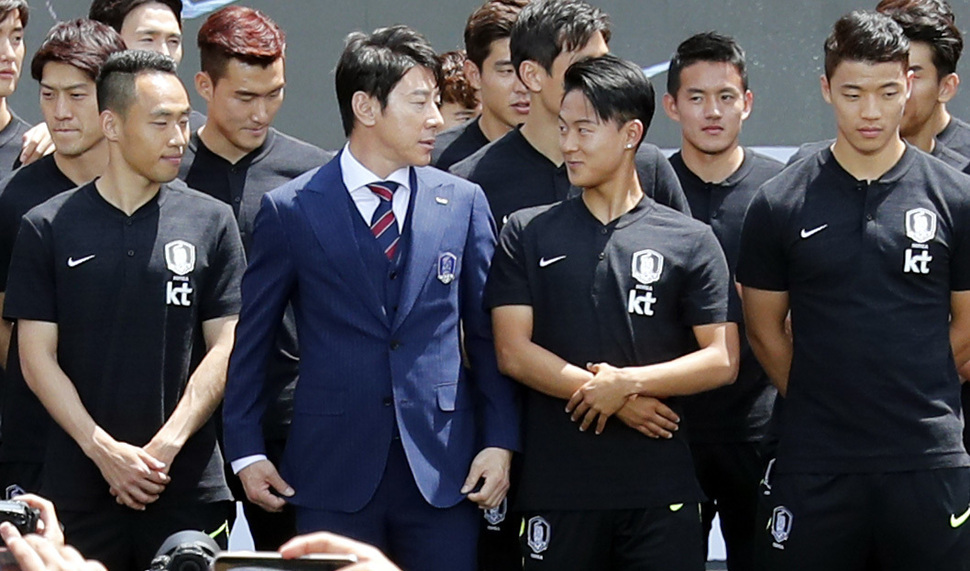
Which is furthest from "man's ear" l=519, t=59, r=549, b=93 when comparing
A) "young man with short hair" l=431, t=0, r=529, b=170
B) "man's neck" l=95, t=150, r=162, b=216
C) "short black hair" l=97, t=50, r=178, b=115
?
"man's neck" l=95, t=150, r=162, b=216

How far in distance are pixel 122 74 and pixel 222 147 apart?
436mm

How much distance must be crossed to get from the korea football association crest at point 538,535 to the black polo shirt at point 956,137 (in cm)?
167

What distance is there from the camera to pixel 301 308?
150 inches

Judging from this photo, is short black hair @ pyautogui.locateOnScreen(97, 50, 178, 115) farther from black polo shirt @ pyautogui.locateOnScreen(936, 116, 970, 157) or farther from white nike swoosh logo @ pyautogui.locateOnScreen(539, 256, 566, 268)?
black polo shirt @ pyautogui.locateOnScreen(936, 116, 970, 157)

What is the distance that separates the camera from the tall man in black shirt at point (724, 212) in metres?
4.43

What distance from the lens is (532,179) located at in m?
4.28

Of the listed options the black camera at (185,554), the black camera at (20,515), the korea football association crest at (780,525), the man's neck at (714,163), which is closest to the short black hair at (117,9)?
the man's neck at (714,163)

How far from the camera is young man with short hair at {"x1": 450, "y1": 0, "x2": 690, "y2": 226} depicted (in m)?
4.27

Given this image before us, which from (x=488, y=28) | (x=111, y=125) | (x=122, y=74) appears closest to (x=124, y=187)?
(x=111, y=125)

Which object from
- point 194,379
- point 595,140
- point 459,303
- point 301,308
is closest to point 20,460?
point 194,379

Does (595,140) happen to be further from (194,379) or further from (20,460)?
(20,460)

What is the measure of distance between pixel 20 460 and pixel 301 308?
0.92 meters

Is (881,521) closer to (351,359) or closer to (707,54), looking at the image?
(351,359)

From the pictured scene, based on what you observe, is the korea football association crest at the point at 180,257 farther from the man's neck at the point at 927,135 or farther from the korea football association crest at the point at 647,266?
the man's neck at the point at 927,135
